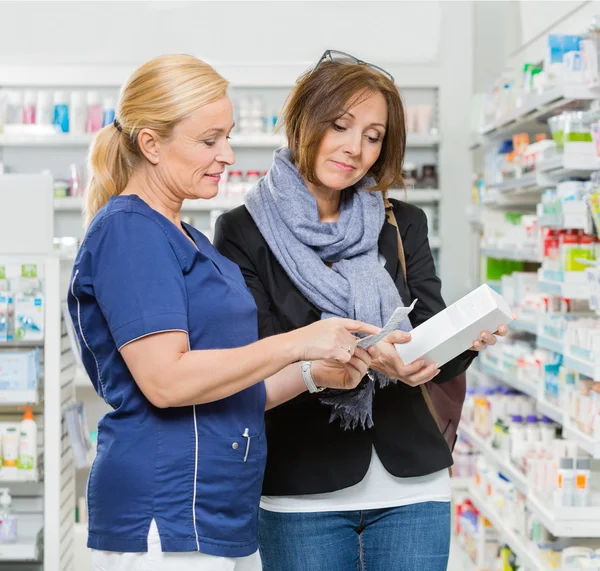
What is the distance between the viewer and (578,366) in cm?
291

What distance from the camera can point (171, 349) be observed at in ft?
4.55

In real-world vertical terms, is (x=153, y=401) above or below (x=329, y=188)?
below

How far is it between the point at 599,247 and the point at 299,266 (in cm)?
154

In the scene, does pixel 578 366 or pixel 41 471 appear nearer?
pixel 578 366

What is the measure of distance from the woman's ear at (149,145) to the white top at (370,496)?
74 cm

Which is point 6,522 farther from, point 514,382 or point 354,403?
point 514,382

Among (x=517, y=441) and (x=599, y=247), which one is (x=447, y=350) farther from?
(x=517, y=441)

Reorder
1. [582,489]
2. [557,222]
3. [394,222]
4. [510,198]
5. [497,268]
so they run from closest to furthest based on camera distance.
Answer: [394,222]
[582,489]
[557,222]
[510,198]
[497,268]

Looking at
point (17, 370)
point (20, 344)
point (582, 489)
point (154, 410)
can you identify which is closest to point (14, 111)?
point (20, 344)

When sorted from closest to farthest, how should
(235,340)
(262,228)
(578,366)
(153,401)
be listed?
(153,401) → (235,340) → (262,228) → (578,366)

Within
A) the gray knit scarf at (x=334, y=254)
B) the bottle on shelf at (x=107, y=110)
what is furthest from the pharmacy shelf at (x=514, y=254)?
the bottle on shelf at (x=107, y=110)

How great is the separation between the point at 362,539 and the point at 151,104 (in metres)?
0.97

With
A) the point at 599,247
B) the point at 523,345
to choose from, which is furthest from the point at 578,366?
the point at 523,345

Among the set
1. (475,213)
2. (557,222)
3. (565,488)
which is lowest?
(565,488)
